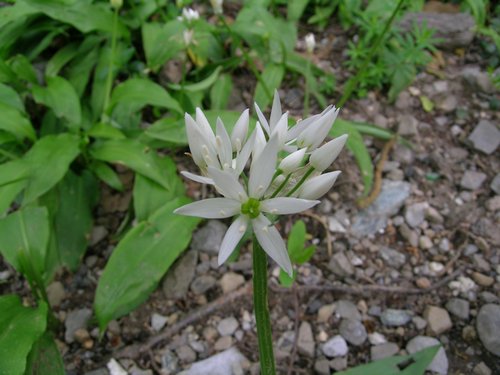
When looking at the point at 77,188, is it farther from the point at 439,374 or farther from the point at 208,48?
the point at 439,374

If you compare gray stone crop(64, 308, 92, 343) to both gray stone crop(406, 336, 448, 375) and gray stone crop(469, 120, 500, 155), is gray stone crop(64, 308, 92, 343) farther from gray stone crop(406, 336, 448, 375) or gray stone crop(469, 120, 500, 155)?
gray stone crop(469, 120, 500, 155)

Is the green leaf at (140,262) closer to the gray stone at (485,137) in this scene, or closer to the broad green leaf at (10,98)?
the broad green leaf at (10,98)

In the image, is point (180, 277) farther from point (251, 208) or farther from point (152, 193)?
point (251, 208)

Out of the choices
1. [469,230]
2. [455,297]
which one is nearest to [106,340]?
[455,297]

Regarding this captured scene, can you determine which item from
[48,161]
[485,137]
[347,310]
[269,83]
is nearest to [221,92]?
[269,83]

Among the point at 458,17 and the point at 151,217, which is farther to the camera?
the point at 458,17
